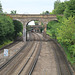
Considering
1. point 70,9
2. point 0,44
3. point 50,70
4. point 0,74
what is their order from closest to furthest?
1. point 0,74
2. point 50,70
3. point 70,9
4. point 0,44

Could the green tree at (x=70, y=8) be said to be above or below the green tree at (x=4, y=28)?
above

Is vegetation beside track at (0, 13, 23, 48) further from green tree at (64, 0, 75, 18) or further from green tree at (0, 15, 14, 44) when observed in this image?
green tree at (64, 0, 75, 18)

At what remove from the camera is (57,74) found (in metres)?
15.1

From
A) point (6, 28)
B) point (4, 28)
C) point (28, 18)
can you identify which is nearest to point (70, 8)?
point (4, 28)

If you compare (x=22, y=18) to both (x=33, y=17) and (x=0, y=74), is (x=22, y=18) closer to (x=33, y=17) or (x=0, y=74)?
(x=33, y=17)

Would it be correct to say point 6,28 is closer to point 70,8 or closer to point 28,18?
Result: point 28,18

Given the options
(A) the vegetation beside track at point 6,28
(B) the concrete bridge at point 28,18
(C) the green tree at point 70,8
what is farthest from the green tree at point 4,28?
(C) the green tree at point 70,8

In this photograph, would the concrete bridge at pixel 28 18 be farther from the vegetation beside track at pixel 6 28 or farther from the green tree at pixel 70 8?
the green tree at pixel 70 8

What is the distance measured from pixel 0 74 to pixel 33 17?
33.9 meters

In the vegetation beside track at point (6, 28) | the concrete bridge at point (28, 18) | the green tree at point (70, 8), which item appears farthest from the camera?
the concrete bridge at point (28, 18)

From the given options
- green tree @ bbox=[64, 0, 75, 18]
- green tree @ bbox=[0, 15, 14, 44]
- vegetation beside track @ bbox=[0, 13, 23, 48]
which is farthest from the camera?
vegetation beside track @ bbox=[0, 13, 23, 48]

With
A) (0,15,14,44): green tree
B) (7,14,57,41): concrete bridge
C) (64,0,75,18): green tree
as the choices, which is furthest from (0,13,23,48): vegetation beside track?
(64,0,75,18): green tree

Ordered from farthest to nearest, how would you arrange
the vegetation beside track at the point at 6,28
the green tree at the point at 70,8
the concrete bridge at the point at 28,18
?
the concrete bridge at the point at 28,18 → the vegetation beside track at the point at 6,28 → the green tree at the point at 70,8

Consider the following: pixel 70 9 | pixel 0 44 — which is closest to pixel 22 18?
pixel 0 44
